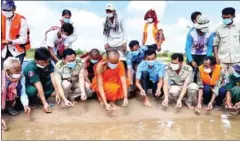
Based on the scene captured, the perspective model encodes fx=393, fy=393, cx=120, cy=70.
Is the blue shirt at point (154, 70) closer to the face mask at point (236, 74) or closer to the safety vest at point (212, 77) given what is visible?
the safety vest at point (212, 77)

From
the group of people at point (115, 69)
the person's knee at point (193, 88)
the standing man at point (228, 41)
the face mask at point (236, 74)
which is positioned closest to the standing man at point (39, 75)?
the group of people at point (115, 69)

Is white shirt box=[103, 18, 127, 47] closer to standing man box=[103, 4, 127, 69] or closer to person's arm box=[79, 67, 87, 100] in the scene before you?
standing man box=[103, 4, 127, 69]

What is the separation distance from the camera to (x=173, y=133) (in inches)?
233

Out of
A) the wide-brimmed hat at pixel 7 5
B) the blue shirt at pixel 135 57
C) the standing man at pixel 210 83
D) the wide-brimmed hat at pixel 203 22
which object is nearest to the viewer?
the wide-brimmed hat at pixel 7 5

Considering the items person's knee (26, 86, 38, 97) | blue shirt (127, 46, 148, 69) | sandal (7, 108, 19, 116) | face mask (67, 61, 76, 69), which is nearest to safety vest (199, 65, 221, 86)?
blue shirt (127, 46, 148, 69)

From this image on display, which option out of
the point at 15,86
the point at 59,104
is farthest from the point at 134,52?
the point at 15,86

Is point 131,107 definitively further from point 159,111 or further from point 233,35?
point 233,35

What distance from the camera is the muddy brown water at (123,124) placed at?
19.0ft

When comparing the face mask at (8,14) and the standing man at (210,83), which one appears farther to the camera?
the standing man at (210,83)

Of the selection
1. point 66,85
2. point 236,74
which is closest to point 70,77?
point 66,85

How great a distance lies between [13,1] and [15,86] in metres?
1.45

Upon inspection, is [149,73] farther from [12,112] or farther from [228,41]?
[12,112]

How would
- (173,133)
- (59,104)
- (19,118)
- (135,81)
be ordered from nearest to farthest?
1. (173,133)
2. (19,118)
3. (59,104)
4. (135,81)

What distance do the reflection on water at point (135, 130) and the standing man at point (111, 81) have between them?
497 millimetres
